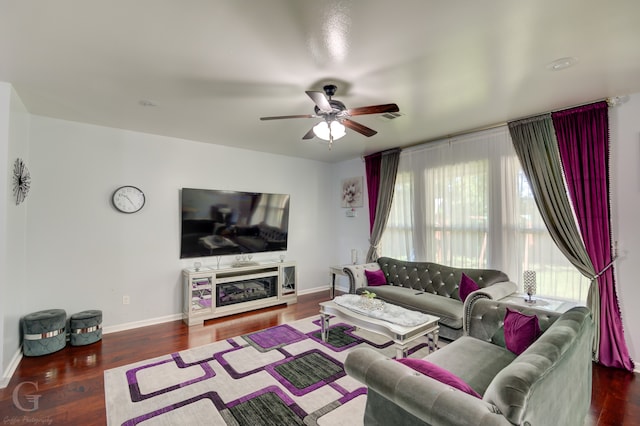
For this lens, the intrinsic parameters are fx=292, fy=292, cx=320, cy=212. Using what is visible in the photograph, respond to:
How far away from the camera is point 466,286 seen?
359 centimetres

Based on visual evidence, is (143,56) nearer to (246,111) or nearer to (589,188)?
(246,111)

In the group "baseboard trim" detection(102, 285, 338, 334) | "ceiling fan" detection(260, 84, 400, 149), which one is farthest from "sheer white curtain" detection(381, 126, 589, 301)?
"baseboard trim" detection(102, 285, 338, 334)

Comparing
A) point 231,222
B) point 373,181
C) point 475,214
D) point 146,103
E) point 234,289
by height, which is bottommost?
point 234,289

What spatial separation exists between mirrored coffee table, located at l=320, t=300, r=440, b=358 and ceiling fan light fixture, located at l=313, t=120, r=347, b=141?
1.87 m

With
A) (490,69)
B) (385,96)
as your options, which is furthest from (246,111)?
(490,69)

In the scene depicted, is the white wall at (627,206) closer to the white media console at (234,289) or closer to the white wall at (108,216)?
the white media console at (234,289)

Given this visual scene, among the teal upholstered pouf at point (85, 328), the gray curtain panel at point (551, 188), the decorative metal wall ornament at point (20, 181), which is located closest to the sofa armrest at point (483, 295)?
the gray curtain panel at point (551, 188)

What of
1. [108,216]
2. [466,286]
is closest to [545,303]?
[466,286]

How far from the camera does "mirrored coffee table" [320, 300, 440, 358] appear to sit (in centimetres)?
268

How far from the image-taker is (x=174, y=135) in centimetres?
427

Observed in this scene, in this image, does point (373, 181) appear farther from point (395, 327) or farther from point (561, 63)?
point (561, 63)

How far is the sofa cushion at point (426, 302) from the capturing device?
3.35 metres

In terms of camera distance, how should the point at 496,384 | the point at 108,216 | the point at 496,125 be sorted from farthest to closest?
the point at 108,216, the point at 496,125, the point at 496,384

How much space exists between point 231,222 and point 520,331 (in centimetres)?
404
